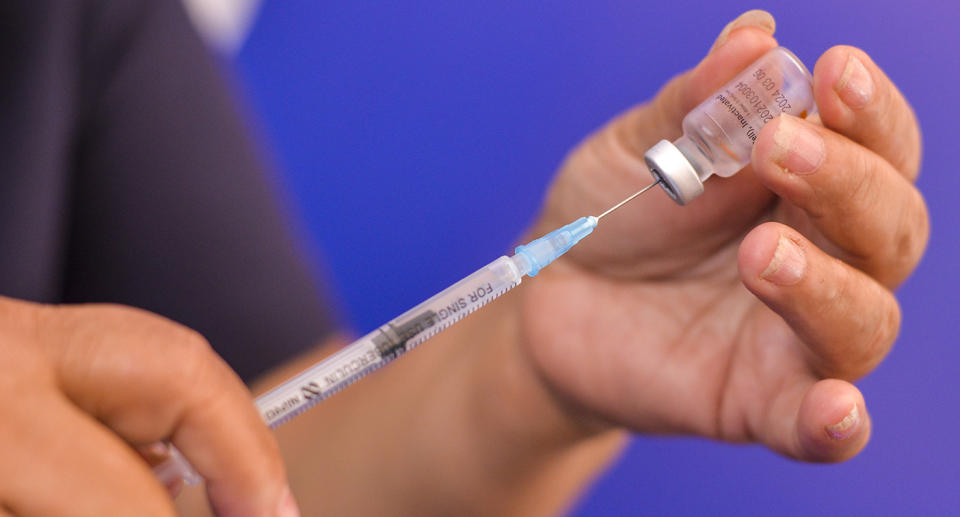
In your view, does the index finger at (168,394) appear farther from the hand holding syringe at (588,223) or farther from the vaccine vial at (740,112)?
the vaccine vial at (740,112)

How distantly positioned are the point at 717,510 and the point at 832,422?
1054 mm

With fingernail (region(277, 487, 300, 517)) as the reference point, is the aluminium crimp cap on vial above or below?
above

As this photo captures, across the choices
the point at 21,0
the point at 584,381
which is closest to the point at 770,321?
the point at 584,381

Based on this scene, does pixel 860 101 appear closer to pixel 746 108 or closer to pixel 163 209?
pixel 746 108

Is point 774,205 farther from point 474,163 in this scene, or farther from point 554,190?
point 474,163

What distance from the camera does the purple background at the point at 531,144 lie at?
1.48 meters

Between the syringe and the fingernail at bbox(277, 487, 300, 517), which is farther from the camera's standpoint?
the syringe

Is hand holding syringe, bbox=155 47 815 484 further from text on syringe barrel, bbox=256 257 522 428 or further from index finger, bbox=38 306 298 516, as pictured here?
index finger, bbox=38 306 298 516

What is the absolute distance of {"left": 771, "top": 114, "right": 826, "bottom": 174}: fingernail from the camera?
2.36 feet

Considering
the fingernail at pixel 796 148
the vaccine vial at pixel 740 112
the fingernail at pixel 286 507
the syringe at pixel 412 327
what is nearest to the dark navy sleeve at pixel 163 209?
the syringe at pixel 412 327

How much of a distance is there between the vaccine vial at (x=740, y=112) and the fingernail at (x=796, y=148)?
0.25 feet

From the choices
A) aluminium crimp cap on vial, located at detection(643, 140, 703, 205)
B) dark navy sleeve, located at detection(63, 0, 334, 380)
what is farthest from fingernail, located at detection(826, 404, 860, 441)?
dark navy sleeve, located at detection(63, 0, 334, 380)

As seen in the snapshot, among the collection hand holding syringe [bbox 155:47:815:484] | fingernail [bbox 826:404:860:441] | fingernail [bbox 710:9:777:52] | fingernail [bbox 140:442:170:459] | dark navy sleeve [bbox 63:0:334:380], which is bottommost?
fingernail [bbox 826:404:860:441]

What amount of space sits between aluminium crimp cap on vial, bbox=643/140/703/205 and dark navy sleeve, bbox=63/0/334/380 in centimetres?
67
